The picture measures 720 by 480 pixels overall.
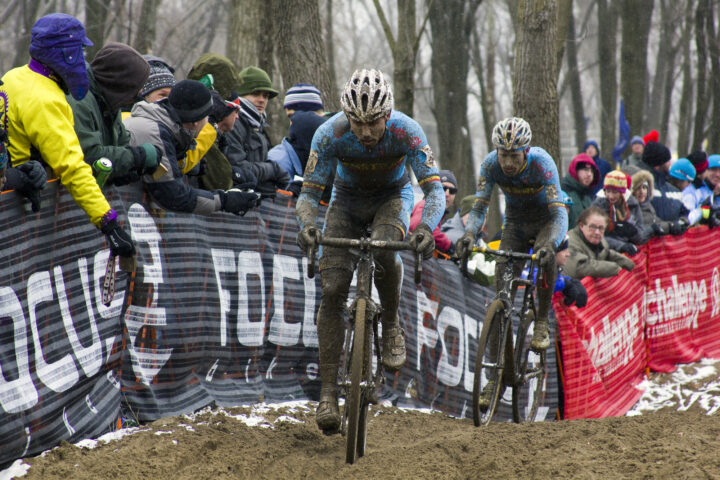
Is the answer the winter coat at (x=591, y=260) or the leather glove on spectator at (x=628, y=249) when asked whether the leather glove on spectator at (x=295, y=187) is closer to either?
the winter coat at (x=591, y=260)

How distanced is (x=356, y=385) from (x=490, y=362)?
2.67 meters

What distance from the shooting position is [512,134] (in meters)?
8.00

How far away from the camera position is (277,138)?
1466cm

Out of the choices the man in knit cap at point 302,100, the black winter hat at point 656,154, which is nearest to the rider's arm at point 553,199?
the man in knit cap at point 302,100

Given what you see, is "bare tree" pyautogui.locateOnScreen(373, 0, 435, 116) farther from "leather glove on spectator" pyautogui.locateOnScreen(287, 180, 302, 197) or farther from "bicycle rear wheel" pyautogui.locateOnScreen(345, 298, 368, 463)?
"bicycle rear wheel" pyautogui.locateOnScreen(345, 298, 368, 463)

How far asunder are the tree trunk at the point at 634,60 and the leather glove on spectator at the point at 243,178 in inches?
755

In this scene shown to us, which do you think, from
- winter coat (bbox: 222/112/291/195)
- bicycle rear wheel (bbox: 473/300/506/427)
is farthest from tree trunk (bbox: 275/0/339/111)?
bicycle rear wheel (bbox: 473/300/506/427)

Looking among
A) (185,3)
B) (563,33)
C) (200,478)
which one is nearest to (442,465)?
(200,478)

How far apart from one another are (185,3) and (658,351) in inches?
1214

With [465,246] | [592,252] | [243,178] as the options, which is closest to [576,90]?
[592,252]

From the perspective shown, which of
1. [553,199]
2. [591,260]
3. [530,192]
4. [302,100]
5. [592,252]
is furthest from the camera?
[592,252]

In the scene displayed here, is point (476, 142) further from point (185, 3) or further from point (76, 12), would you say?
point (76, 12)

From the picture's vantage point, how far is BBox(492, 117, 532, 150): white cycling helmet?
7988 millimetres

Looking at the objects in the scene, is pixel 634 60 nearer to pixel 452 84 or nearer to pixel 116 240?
pixel 452 84
